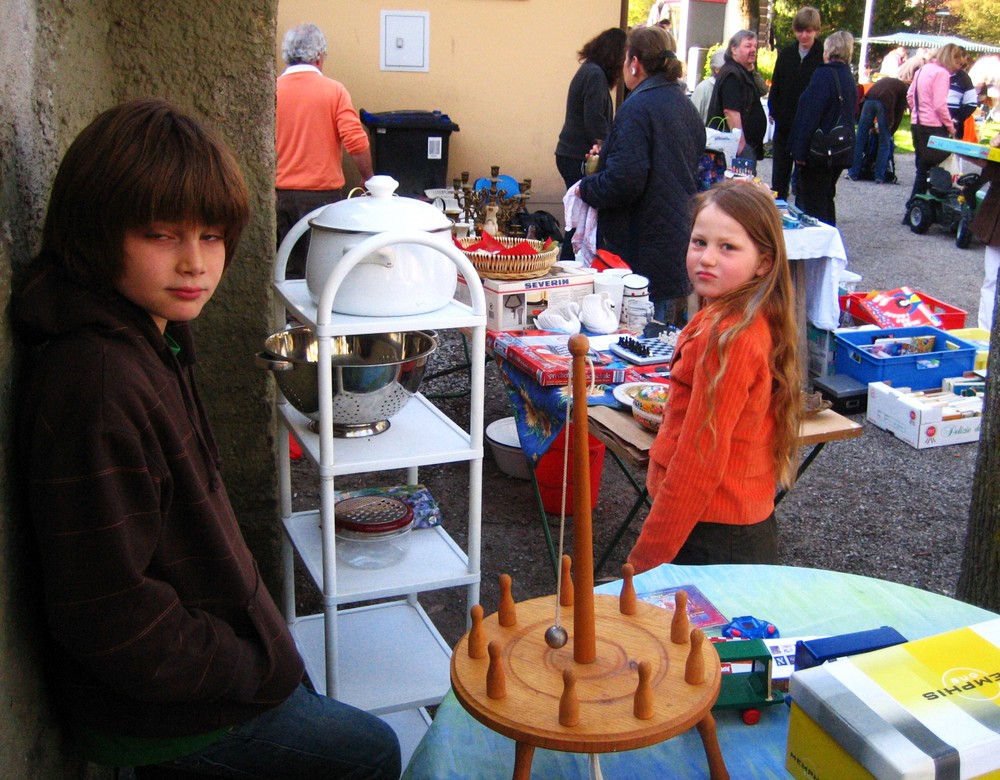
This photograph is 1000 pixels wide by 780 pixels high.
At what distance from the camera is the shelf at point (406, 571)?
7.86 feet

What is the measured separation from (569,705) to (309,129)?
16.6 ft

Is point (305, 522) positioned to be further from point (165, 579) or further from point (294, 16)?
point (294, 16)

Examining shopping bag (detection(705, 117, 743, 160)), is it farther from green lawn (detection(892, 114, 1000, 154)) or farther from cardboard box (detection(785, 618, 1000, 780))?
green lawn (detection(892, 114, 1000, 154))

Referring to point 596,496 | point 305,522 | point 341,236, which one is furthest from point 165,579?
point 596,496

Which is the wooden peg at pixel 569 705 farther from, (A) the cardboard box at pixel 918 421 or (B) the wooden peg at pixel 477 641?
(A) the cardboard box at pixel 918 421

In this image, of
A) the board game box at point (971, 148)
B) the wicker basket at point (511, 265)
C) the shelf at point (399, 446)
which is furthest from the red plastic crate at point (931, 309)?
the shelf at point (399, 446)

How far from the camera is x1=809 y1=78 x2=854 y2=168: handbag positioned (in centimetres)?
728

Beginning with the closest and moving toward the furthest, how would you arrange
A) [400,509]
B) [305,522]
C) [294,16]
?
[400,509], [305,522], [294,16]

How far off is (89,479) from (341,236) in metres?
1.10

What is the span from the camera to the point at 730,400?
7.32 feet

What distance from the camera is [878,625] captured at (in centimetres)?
172

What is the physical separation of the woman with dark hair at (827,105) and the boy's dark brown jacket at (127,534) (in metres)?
6.83

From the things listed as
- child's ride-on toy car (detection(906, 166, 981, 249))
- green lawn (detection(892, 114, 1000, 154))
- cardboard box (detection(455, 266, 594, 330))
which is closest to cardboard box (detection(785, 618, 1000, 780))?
cardboard box (detection(455, 266, 594, 330))

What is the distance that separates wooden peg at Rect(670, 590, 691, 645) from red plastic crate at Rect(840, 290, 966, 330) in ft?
16.3
